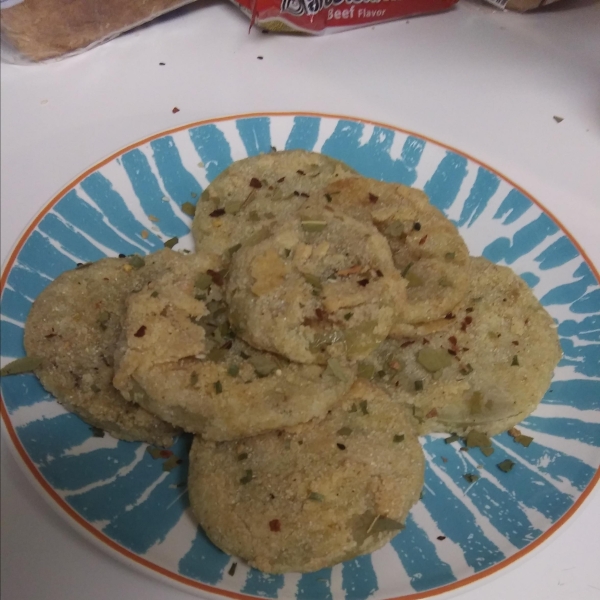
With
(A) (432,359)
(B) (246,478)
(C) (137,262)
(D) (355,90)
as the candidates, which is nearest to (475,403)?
(A) (432,359)

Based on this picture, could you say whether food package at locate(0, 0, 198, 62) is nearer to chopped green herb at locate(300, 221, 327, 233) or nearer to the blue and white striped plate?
the blue and white striped plate

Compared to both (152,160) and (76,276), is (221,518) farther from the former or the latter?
(152,160)

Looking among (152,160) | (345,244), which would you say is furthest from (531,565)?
(152,160)

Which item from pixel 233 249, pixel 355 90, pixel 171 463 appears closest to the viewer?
pixel 171 463

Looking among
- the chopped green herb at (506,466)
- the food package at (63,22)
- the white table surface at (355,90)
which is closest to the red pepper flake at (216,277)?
the white table surface at (355,90)

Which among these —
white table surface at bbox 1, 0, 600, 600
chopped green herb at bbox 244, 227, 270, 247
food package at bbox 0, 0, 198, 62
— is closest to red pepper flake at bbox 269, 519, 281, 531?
chopped green herb at bbox 244, 227, 270, 247

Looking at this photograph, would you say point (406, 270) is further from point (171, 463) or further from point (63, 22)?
point (63, 22)
